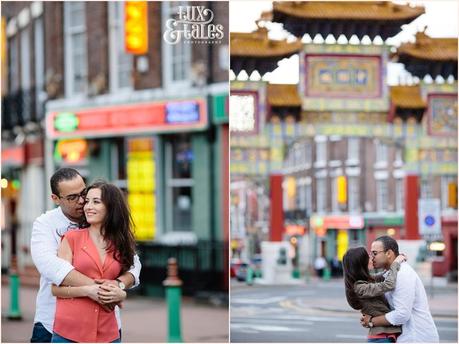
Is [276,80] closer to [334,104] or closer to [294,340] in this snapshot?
[334,104]

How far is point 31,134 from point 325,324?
2.80 meters

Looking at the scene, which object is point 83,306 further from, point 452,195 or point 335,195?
point 452,195

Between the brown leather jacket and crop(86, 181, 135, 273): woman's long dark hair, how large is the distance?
142cm

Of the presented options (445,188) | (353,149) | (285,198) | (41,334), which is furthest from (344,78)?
(41,334)

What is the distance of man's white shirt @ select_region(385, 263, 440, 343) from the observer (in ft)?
16.8

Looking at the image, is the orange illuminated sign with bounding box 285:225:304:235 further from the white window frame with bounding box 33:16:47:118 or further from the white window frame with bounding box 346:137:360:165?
the white window frame with bounding box 33:16:47:118

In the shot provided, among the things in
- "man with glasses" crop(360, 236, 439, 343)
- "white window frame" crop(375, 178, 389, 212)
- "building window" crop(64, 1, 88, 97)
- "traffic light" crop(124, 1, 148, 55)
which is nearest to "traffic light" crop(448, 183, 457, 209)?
"white window frame" crop(375, 178, 389, 212)

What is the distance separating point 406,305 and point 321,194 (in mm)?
2185

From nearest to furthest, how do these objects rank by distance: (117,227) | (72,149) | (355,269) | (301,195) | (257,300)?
(117,227)
(355,269)
(257,300)
(301,195)
(72,149)

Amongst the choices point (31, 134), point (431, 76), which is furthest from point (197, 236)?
point (431, 76)

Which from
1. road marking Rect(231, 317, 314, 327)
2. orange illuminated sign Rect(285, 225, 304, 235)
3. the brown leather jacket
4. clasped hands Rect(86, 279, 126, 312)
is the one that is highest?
orange illuminated sign Rect(285, 225, 304, 235)

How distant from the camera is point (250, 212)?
714 centimetres

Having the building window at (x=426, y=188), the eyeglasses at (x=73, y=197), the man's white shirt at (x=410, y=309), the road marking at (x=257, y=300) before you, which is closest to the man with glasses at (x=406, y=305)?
the man's white shirt at (x=410, y=309)

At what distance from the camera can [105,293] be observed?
14.5 ft
